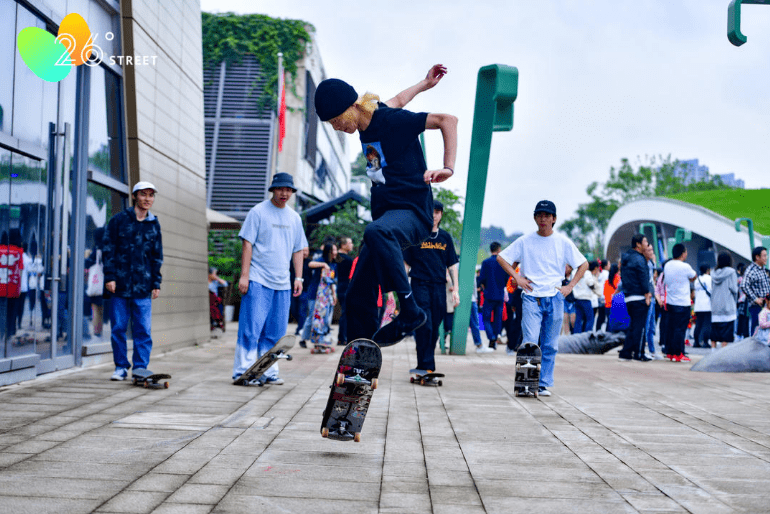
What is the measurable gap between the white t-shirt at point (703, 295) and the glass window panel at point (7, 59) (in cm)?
1253

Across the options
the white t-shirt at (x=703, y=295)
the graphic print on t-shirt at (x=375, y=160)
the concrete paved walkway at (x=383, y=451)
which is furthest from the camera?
the white t-shirt at (x=703, y=295)

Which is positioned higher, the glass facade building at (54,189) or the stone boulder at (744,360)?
the glass facade building at (54,189)

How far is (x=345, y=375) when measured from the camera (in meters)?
3.67

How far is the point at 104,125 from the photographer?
8781mm

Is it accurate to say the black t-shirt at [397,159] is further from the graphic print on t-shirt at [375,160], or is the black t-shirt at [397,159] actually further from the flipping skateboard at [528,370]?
the flipping skateboard at [528,370]

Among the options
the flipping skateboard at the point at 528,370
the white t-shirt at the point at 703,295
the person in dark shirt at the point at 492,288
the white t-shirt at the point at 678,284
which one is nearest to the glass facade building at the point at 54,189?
the flipping skateboard at the point at 528,370

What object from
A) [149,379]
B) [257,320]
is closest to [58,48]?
[257,320]

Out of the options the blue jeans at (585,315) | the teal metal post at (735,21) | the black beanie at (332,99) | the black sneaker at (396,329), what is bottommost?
the blue jeans at (585,315)

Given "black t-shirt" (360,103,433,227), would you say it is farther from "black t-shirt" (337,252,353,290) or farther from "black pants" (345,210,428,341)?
"black t-shirt" (337,252,353,290)

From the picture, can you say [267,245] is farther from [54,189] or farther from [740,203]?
[740,203]

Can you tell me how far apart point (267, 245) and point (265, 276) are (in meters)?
0.30

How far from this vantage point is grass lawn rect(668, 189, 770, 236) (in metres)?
42.9

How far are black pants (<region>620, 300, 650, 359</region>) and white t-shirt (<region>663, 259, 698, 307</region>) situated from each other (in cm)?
49

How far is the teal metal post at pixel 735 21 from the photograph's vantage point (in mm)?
6219
